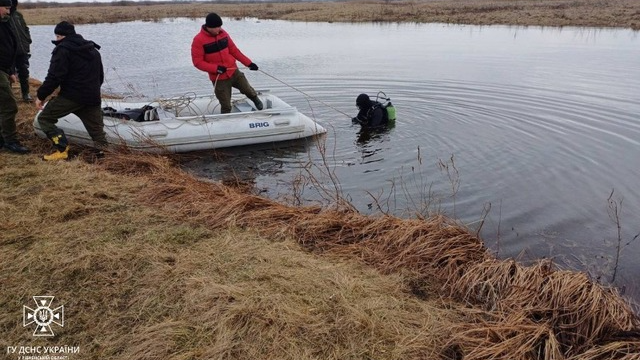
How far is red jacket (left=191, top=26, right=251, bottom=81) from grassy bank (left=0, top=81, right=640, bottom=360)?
3.24 meters

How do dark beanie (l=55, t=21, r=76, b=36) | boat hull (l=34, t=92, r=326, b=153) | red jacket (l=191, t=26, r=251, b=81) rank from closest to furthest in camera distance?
1. dark beanie (l=55, t=21, r=76, b=36)
2. boat hull (l=34, t=92, r=326, b=153)
3. red jacket (l=191, t=26, r=251, b=81)

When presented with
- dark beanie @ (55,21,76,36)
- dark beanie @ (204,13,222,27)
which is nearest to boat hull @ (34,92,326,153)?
dark beanie @ (204,13,222,27)

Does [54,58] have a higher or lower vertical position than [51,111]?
higher

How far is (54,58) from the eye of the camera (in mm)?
5707

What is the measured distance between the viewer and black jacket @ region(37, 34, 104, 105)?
5.74 meters

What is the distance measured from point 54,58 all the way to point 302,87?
7.78 m

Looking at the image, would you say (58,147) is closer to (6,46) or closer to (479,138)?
(6,46)

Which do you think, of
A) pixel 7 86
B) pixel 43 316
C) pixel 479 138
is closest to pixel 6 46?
pixel 7 86

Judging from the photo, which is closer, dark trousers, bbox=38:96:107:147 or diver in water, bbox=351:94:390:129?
dark trousers, bbox=38:96:107:147

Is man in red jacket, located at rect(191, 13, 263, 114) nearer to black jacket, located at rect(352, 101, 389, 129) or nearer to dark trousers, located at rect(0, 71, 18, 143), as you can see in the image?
black jacket, located at rect(352, 101, 389, 129)

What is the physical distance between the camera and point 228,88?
317 inches

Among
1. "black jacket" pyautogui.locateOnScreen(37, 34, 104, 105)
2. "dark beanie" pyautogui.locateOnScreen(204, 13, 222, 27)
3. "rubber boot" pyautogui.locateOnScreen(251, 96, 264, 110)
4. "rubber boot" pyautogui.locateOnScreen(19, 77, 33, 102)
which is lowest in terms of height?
"rubber boot" pyautogui.locateOnScreen(251, 96, 264, 110)

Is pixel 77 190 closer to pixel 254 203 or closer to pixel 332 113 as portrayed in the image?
pixel 254 203

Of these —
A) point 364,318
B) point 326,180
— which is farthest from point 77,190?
point 364,318
